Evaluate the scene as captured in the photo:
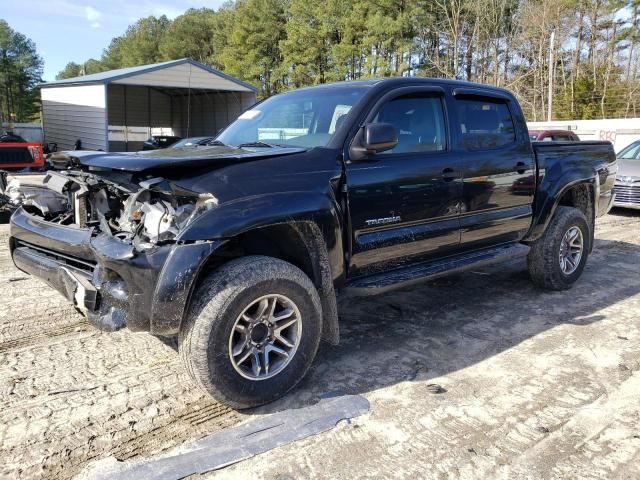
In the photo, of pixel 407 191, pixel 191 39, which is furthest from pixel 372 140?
pixel 191 39

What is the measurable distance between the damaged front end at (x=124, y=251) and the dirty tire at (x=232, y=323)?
132mm

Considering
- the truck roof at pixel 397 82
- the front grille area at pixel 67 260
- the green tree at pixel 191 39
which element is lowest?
the front grille area at pixel 67 260

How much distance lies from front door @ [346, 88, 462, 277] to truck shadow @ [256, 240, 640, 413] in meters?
0.63

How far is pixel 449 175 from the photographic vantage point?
13.4 ft

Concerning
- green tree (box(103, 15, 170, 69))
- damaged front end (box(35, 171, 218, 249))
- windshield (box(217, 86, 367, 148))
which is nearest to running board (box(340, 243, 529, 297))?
windshield (box(217, 86, 367, 148))

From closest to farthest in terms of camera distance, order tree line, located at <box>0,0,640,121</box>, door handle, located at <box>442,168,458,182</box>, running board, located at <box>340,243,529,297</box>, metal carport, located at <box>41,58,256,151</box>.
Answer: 1. running board, located at <box>340,243,529,297</box>
2. door handle, located at <box>442,168,458,182</box>
3. metal carport, located at <box>41,58,256,151</box>
4. tree line, located at <box>0,0,640,121</box>

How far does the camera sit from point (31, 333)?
3.96m

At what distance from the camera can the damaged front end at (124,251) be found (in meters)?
2.72

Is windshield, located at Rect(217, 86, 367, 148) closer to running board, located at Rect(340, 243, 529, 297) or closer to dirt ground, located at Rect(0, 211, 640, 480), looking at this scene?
running board, located at Rect(340, 243, 529, 297)

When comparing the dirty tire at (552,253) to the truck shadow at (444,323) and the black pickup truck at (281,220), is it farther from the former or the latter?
the black pickup truck at (281,220)

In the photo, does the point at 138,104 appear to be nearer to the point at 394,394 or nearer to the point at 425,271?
the point at 425,271

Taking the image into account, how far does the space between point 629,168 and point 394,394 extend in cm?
1007

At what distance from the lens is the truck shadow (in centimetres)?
348

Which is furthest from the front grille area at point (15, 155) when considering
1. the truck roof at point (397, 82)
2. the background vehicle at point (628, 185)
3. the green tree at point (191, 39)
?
the green tree at point (191, 39)
